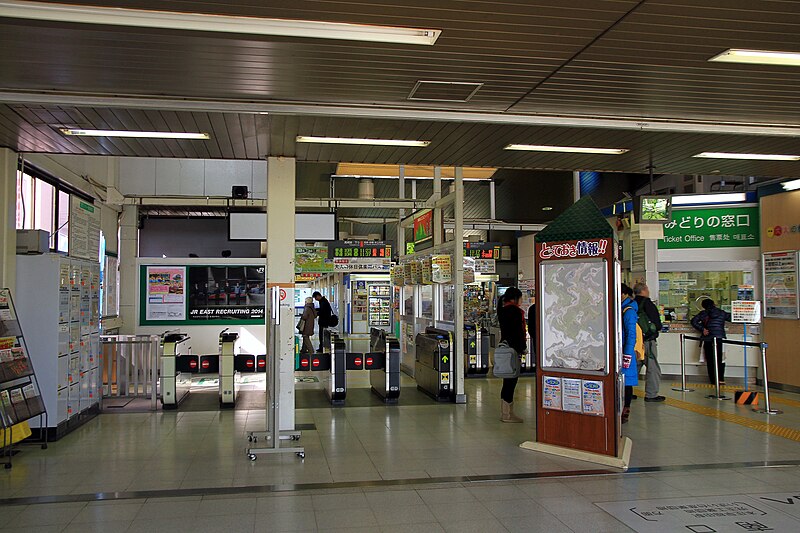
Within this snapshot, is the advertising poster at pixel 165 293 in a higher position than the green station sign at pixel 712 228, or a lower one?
lower

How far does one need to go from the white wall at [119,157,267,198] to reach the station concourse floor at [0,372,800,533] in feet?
18.8

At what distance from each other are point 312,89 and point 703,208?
27.8ft

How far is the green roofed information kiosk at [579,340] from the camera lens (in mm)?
5789

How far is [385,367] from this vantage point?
9180 mm

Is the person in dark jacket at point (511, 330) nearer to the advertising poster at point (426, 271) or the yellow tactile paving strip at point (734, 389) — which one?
the advertising poster at point (426, 271)

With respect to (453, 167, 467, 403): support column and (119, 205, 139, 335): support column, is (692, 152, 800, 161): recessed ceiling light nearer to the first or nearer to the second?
(453, 167, 467, 403): support column

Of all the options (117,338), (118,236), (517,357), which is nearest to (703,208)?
(517,357)

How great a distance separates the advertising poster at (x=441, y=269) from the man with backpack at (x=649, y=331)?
2578 mm

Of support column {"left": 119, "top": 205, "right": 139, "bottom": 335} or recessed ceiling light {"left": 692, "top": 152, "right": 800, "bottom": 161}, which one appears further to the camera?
support column {"left": 119, "top": 205, "right": 139, "bottom": 335}

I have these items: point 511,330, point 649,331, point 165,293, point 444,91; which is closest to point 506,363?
point 511,330

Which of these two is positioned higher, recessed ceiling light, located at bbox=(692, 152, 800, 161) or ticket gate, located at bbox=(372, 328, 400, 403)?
recessed ceiling light, located at bbox=(692, 152, 800, 161)

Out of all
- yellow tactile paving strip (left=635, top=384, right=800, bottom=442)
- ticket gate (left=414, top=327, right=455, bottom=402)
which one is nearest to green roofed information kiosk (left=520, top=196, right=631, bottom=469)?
yellow tactile paving strip (left=635, top=384, right=800, bottom=442)

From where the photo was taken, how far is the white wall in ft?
40.1

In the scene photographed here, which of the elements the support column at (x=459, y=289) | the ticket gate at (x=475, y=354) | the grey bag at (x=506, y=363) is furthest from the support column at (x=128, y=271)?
the grey bag at (x=506, y=363)
